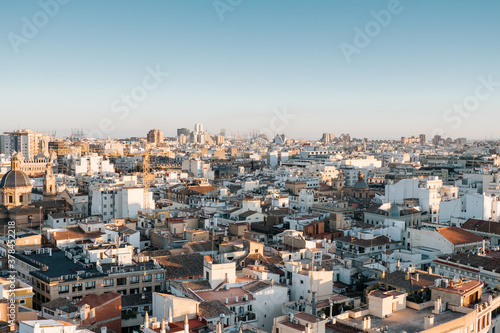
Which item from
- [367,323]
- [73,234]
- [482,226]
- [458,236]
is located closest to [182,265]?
[73,234]

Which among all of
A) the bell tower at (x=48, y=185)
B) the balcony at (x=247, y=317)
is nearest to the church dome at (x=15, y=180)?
the bell tower at (x=48, y=185)

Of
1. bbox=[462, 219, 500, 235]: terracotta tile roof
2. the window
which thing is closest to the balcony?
the window

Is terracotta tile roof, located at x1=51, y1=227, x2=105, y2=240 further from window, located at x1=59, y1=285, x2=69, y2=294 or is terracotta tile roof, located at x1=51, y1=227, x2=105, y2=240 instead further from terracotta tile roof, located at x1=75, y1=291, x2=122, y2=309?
terracotta tile roof, located at x1=75, y1=291, x2=122, y2=309

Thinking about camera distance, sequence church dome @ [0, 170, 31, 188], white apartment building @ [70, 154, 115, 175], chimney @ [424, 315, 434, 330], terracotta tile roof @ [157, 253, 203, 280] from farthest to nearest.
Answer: white apartment building @ [70, 154, 115, 175], church dome @ [0, 170, 31, 188], terracotta tile roof @ [157, 253, 203, 280], chimney @ [424, 315, 434, 330]

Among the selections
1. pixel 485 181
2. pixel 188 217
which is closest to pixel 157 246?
pixel 188 217

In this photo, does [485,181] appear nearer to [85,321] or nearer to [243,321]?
[243,321]

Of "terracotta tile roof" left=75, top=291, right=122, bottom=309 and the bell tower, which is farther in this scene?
the bell tower

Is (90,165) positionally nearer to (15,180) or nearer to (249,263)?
(15,180)

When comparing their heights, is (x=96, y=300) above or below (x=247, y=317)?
above
